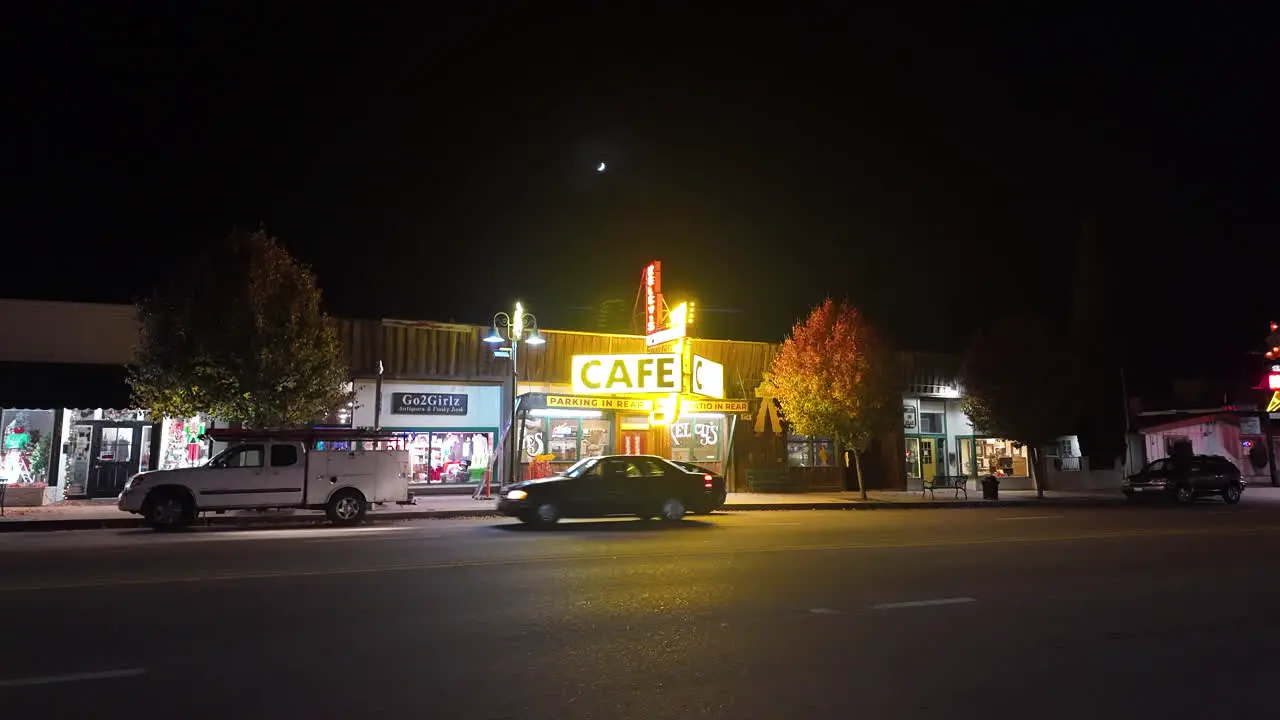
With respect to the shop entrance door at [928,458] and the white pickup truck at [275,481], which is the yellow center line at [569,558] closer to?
the white pickup truck at [275,481]

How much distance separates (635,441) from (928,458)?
46.0ft

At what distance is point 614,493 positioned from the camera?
56.9ft

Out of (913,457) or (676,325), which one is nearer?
(676,325)

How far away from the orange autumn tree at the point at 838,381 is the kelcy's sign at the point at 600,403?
4.64 m

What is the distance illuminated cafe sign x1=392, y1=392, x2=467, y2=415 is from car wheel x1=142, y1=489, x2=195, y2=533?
8538 millimetres

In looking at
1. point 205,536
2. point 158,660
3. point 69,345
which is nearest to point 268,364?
point 205,536

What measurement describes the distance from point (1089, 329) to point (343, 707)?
6361cm

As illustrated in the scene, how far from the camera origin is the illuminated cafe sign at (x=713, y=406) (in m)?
27.0

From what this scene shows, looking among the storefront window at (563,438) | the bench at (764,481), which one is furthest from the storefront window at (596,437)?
the bench at (764,481)

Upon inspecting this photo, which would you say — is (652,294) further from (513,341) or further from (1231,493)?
(1231,493)

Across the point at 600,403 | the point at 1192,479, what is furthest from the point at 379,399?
the point at 1192,479

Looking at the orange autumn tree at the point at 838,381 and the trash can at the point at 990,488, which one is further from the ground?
the orange autumn tree at the point at 838,381

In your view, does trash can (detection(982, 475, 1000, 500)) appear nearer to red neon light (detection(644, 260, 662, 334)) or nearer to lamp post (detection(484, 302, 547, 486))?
red neon light (detection(644, 260, 662, 334))

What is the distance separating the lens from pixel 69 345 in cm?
2184
